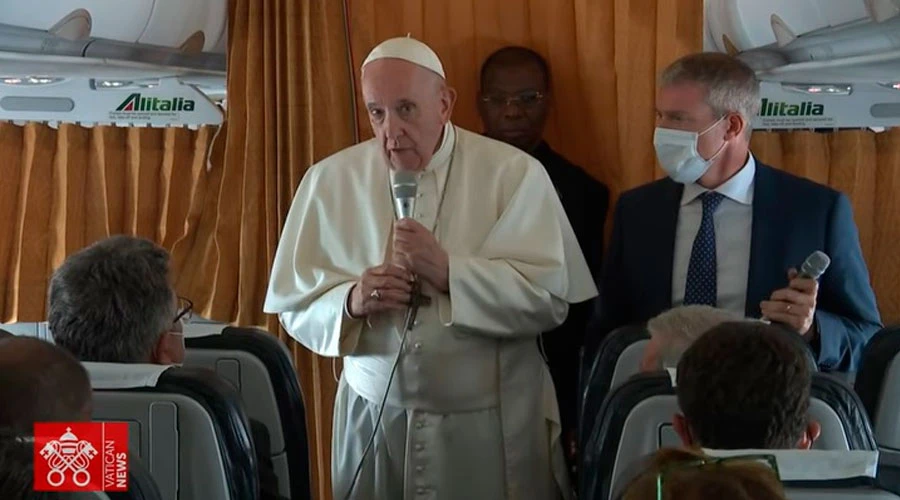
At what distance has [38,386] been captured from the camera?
1585 mm

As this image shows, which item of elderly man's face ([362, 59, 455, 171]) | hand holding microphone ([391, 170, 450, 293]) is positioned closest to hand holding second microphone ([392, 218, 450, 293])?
hand holding microphone ([391, 170, 450, 293])

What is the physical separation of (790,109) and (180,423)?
8.31 ft

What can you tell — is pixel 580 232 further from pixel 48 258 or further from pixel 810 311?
pixel 48 258

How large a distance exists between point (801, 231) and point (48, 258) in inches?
113

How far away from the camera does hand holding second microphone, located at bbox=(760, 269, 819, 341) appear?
2510 mm

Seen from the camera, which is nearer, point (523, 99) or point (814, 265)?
point (814, 265)

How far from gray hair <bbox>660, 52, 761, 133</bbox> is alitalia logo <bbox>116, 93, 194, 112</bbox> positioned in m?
2.05

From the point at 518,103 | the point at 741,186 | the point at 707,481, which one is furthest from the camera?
the point at 518,103

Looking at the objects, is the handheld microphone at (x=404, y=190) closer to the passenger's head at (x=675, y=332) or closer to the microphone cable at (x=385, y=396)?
the microphone cable at (x=385, y=396)

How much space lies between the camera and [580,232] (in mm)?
3627

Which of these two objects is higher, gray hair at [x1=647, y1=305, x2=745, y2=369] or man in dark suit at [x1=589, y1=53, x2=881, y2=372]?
man in dark suit at [x1=589, y1=53, x2=881, y2=372]

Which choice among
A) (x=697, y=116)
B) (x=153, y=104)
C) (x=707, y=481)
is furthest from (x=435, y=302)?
(x=153, y=104)

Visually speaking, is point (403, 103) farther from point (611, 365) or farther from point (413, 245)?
point (611, 365)

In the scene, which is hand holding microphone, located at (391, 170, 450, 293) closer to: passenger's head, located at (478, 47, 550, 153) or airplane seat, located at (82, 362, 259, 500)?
airplane seat, located at (82, 362, 259, 500)
